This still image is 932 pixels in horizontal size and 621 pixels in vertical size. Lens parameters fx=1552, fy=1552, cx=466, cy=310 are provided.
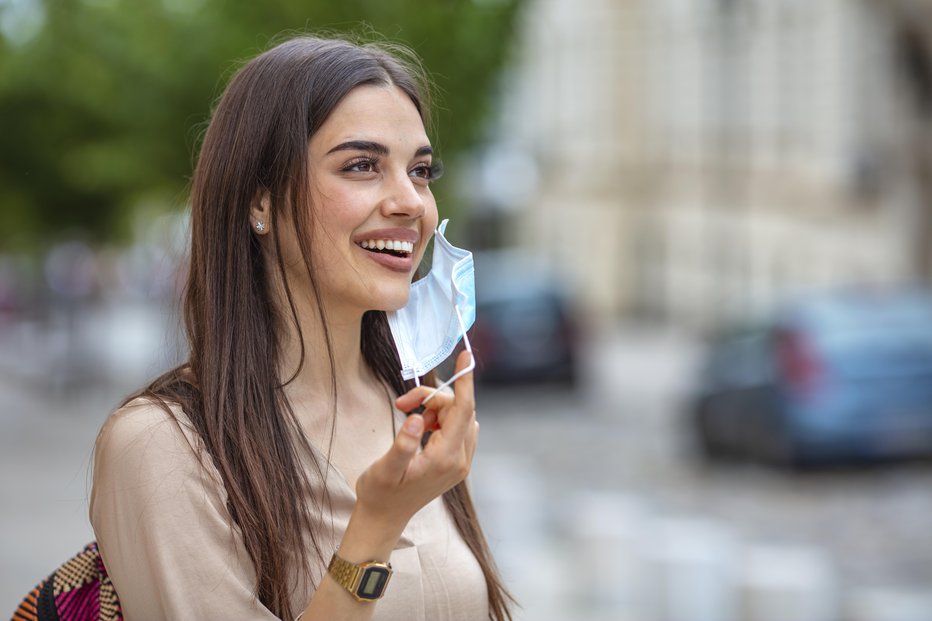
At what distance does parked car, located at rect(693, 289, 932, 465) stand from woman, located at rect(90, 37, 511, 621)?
1014 cm

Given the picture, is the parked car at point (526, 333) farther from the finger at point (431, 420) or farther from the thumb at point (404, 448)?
the thumb at point (404, 448)

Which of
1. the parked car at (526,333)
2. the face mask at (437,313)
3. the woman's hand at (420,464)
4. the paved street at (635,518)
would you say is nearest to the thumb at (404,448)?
the woman's hand at (420,464)

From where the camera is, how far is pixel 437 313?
8.97 feet

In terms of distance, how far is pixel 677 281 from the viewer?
3381cm

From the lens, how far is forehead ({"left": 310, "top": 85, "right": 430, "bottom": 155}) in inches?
105

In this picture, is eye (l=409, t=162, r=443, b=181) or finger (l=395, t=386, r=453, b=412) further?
eye (l=409, t=162, r=443, b=181)

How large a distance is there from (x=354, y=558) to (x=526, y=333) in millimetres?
18568

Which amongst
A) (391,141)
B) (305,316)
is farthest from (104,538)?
(391,141)

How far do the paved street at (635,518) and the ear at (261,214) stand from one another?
115cm

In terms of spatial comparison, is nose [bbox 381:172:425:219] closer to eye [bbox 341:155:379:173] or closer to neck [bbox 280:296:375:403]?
eye [bbox 341:155:379:173]

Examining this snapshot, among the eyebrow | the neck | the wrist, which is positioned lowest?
the wrist

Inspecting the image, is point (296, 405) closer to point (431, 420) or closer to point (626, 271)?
point (431, 420)

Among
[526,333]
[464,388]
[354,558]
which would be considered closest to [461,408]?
[464,388]

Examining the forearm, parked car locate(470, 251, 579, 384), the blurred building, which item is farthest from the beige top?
the blurred building
